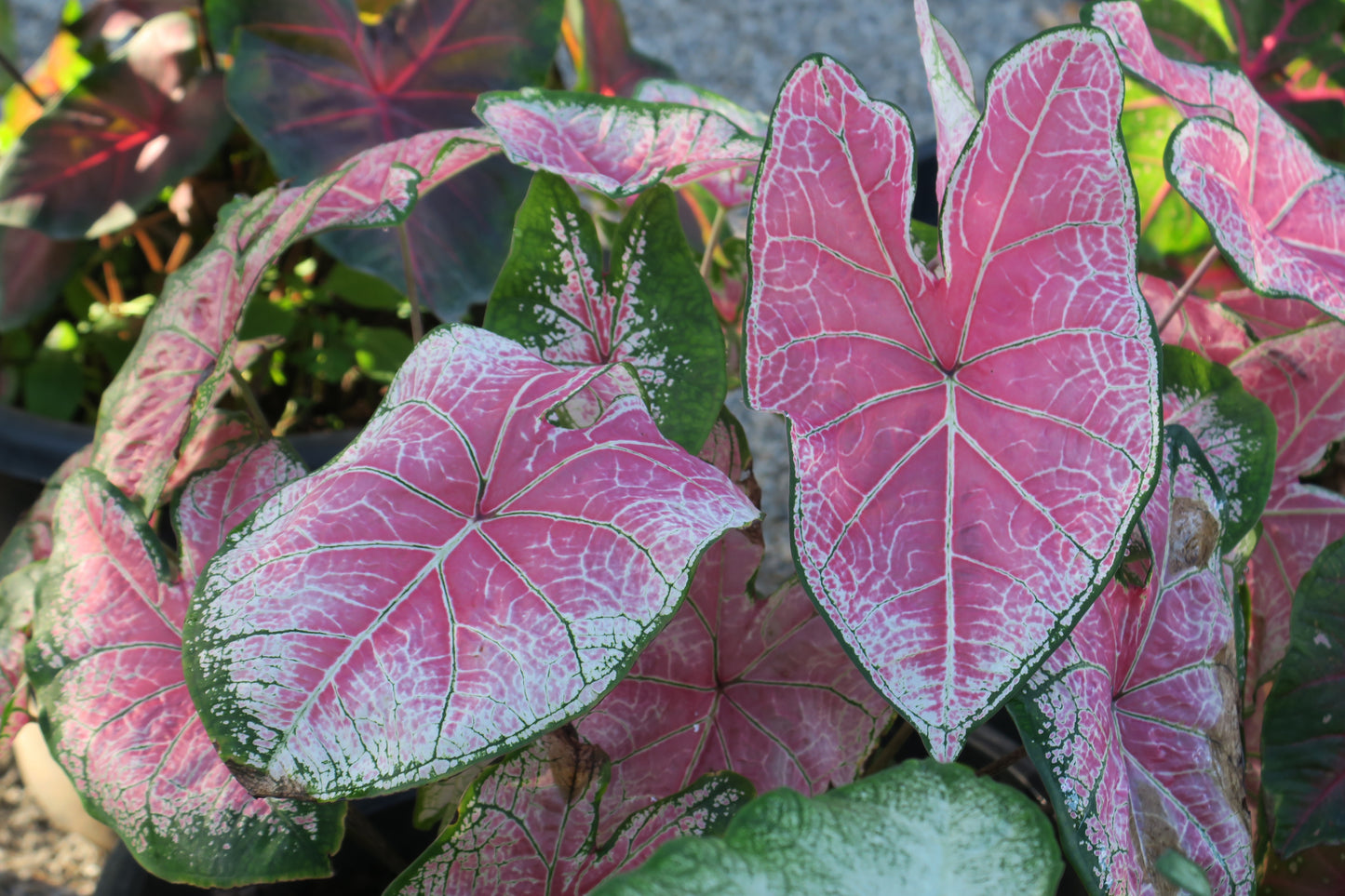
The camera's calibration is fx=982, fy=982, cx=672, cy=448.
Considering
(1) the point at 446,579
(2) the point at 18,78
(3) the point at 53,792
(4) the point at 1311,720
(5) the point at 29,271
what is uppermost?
(2) the point at 18,78

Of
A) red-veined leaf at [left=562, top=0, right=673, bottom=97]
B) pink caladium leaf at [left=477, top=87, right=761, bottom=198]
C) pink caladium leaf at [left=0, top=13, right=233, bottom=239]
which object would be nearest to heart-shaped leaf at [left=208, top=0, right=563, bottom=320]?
red-veined leaf at [left=562, top=0, right=673, bottom=97]

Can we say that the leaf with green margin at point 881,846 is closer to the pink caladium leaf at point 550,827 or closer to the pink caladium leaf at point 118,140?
the pink caladium leaf at point 550,827

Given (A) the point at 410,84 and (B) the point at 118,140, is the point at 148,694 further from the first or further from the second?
(B) the point at 118,140

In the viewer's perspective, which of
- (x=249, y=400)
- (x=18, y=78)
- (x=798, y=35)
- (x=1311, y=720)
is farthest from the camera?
A: (x=798, y=35)

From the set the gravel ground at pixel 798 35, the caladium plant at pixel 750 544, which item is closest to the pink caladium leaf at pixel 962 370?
the caladium plant at pixel 750 544

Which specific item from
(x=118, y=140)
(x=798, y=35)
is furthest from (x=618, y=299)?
(x=798, y=35)

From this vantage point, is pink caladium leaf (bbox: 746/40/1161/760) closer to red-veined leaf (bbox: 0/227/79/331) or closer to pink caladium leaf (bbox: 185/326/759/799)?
pink caladium leaf (bbox: 185/326/759/799)
